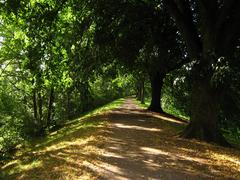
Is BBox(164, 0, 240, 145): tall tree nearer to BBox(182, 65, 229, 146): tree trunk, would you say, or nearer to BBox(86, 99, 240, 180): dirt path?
BBox(182, 65, 229, 146): tree trunk

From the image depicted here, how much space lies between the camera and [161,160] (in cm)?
1032

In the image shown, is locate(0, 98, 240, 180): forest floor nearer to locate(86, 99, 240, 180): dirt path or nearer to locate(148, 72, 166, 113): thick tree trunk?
locate(86, 99, 240, 180): dirt path

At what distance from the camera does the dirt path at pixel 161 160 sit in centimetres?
880

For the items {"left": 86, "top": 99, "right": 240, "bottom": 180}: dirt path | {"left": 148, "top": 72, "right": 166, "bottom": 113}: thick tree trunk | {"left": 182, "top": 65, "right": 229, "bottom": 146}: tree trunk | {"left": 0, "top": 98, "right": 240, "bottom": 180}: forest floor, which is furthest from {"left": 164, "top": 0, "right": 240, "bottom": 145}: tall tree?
{"left": 148, "top": 72, "right": 166, "bottom": 113}: thick tree trunk

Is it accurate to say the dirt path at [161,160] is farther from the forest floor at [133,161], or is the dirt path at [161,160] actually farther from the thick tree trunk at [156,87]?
the thick tree trunk at [156,87]

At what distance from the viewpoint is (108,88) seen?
6900 cm

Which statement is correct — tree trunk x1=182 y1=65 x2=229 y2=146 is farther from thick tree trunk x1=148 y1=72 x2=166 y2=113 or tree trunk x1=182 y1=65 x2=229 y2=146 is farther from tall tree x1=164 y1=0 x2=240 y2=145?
thick tree trunk x1=148 y1=72 x2=166 y2=113

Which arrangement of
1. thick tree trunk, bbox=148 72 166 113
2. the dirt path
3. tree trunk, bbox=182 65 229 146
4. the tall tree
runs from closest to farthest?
the dirt path < the tall tree < tree trunk, bbox=182 65 229 146 < thick tree trunk, bbox=148 72 166 113

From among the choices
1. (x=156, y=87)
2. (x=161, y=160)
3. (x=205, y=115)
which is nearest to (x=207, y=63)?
(x=205, y=115)

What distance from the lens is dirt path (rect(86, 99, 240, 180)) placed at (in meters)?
8.80

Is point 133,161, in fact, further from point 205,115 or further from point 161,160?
point 205,115

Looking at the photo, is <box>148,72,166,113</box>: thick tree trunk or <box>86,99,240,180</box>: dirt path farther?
<box>148,72,166,113</box>: thick tree trunk

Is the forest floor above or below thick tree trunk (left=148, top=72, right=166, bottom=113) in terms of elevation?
below

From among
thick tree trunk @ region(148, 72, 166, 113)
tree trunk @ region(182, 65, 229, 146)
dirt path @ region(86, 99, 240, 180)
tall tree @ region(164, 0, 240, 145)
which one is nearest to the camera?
dirt path @ region(86, 99, 240, 180)
